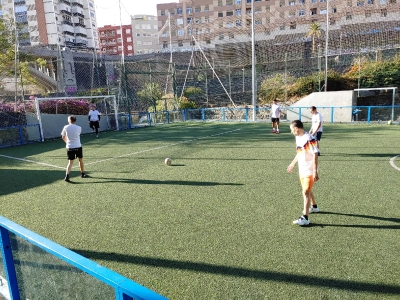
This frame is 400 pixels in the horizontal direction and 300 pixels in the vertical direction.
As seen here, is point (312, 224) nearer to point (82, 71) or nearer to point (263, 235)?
point (263, 235)

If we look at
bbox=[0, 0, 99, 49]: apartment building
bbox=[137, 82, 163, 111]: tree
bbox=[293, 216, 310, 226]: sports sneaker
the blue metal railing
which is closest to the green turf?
bbox=[293, 216, 310, 226]: sports sneaker

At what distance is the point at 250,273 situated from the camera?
3.54 meters

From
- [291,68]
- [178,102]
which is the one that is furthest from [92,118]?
[291,68]

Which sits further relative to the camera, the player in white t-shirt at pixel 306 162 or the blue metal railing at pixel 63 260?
the player in white t-shirt at pixel 306 162

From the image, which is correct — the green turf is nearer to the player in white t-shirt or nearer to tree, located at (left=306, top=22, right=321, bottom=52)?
the player in white t-shirt

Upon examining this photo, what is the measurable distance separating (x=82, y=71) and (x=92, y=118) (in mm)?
28256

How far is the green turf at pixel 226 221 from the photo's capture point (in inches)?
135

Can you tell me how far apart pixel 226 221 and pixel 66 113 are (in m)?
16.6

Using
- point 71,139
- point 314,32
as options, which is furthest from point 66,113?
point 314,32

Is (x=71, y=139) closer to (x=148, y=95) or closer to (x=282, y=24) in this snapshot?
(x=148, y=95)

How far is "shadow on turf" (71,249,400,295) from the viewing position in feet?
10.6

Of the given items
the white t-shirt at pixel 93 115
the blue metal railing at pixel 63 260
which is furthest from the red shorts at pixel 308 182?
the white t-shirt at pixel 93 115

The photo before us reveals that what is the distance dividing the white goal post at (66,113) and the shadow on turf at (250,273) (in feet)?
47.8

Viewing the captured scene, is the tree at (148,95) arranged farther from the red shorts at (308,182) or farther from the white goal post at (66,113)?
the red shorts at (308,182)
